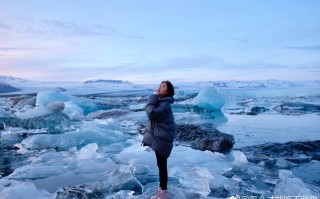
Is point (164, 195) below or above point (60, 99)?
below

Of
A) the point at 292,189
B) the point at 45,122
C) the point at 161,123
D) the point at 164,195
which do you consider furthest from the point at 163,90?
the point at 45,122

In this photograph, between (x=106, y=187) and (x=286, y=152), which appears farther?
(x=286, y=152)

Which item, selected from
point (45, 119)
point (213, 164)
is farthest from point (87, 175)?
point (45, 119)

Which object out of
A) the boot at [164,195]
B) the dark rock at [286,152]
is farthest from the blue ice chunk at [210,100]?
the boot at [164,195]

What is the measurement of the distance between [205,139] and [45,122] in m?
5.71

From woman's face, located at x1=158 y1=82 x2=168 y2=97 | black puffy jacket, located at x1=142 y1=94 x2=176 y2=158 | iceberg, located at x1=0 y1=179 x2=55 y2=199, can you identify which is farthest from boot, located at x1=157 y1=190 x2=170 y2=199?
iceberg, located at x1=0 y1=179 x2=55 y2=199

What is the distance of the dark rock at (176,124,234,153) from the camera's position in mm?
7246

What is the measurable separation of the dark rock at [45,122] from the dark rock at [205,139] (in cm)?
424

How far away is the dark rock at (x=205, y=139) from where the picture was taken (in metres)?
7.25

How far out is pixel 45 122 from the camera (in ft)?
35.7

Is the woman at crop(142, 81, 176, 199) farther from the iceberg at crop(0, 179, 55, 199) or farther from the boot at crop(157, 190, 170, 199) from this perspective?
the iceberg at crop(0, 179, 55, 199)

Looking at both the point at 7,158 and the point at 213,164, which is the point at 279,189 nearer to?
the point at 213,164

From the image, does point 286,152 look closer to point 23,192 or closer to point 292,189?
point 292,189

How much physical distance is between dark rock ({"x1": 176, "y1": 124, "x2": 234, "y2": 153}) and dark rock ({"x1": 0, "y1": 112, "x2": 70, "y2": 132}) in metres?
4.24
